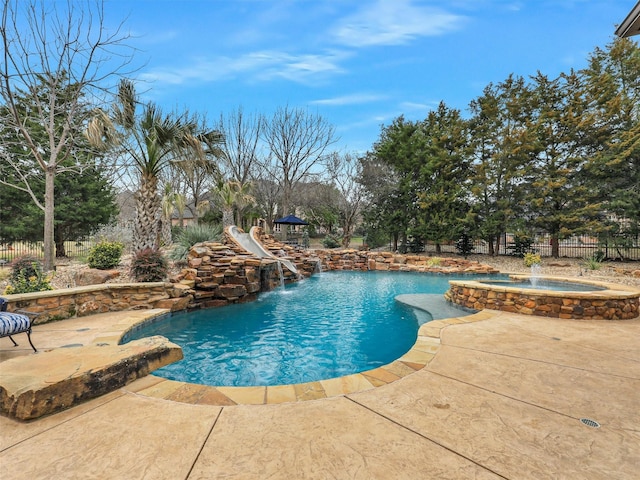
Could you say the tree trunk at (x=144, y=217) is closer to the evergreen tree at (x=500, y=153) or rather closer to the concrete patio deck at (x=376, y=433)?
the concrete patio deck at (x=376, y=433)

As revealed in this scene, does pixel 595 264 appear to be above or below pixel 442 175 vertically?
below

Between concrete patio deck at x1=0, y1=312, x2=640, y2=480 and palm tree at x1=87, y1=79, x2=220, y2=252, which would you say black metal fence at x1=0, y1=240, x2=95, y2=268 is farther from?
concrete patio deck at x1=0, y1=312, x2=640, y2=480

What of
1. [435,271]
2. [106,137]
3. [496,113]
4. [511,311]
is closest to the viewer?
[511,311]

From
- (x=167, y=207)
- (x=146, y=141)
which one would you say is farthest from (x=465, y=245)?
(x=167, y=207)

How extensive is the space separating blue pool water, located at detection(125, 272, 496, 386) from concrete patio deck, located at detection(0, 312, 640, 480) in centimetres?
112

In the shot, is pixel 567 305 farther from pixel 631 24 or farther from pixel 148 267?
pixel 148 267

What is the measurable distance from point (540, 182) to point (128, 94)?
16583mm

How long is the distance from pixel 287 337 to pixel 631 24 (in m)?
5.52

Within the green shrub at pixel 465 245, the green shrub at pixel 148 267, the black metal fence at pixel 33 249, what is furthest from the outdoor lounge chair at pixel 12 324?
the green shrub at pixel 465 245

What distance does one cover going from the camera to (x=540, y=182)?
13578 millimetres

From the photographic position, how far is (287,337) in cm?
473

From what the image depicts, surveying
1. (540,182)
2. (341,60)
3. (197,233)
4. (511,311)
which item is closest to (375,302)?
(511,311)

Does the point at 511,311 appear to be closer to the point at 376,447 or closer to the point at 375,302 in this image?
the point at 375,302

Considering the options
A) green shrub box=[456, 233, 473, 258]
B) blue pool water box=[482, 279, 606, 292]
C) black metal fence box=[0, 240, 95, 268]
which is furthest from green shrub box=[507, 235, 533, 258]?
black metal fence box=[0, 240, 95, 268]
